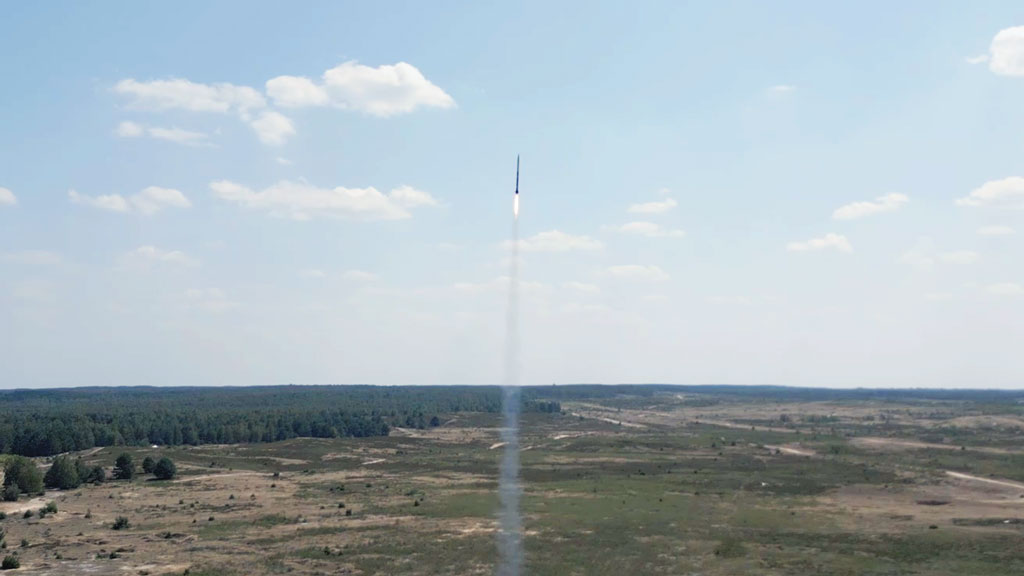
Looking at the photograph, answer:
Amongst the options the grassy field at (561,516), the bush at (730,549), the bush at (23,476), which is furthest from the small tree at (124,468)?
the bush at (730,549)

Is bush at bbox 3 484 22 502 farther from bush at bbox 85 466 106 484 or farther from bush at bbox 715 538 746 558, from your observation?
bush at bbox 715 538 746 558

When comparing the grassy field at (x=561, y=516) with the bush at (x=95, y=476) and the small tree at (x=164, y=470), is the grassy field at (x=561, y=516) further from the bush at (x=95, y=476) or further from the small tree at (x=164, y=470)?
the bush at (x=95, y=476)

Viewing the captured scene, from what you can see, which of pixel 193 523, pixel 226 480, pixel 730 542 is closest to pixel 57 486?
pixel 226 480

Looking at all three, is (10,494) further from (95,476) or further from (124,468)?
(124,468)

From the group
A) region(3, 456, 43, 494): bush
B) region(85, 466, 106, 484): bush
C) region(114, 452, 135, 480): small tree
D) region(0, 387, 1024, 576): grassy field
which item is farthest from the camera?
region(114, 452, 135, 480): small tree

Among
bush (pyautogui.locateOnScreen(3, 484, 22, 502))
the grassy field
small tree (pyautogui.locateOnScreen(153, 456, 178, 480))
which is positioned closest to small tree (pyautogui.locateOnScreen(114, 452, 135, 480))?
small tree (pyautogui.locateOnScreen(153, 456, 178, 480))

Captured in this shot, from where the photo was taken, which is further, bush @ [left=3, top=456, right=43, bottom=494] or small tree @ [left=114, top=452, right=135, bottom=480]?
small tree @ [left=114, top=452, right=135, bottom=480]
